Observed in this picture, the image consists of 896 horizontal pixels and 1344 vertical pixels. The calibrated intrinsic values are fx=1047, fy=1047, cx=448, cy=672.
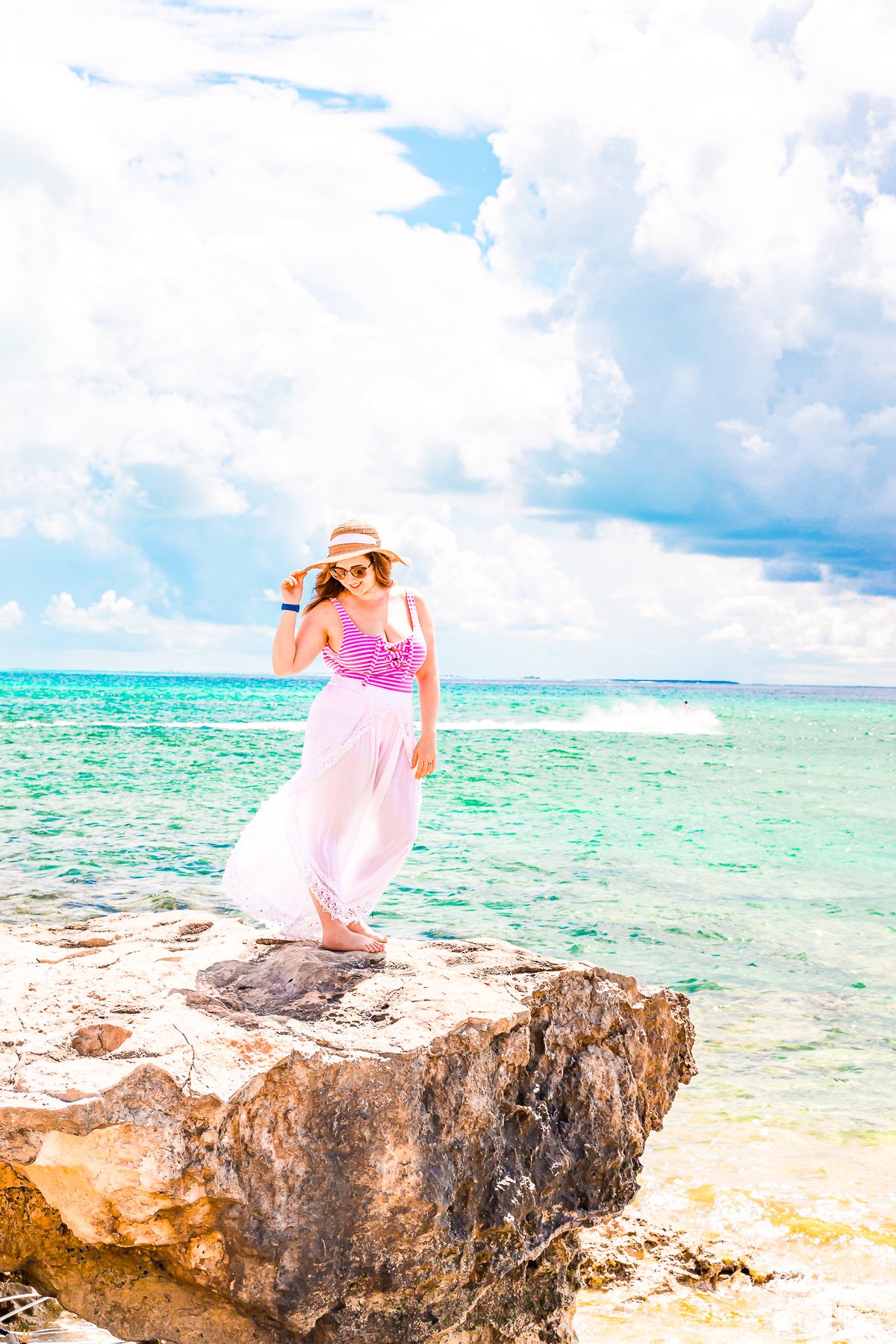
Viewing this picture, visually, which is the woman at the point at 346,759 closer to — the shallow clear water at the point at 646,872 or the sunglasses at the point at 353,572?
the sunglasses at the point at 353,572

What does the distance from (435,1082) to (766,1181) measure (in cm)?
258

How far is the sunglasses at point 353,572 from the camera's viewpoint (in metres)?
4.85

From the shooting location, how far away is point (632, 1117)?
3967 millimetres

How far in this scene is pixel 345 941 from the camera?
15.2 ft

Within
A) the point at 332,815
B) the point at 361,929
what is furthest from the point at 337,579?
the point at 361,929

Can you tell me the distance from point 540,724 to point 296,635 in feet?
138

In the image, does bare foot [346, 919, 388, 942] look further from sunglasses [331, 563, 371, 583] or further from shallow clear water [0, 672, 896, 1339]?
shallow clear water [0, 672, 896, 1339]

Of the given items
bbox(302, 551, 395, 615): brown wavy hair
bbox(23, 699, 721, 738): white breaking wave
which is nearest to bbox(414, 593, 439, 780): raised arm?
bbox(302, 551, 395, 615): brown wavy hair

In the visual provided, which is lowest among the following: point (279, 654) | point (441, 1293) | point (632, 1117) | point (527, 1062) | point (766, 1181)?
point (766, 1181)

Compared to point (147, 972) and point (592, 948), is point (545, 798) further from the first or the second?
point (147, 972)

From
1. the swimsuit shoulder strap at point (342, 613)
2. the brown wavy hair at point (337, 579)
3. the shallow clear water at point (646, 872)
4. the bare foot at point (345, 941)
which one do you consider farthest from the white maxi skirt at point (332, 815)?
the shallow clear water at point (646, 872)

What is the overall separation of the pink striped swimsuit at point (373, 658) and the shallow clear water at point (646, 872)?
2857 mm

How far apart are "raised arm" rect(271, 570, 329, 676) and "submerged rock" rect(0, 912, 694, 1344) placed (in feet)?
5.08

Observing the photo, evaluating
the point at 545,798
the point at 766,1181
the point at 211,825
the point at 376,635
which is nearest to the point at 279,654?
the point at 376,635
